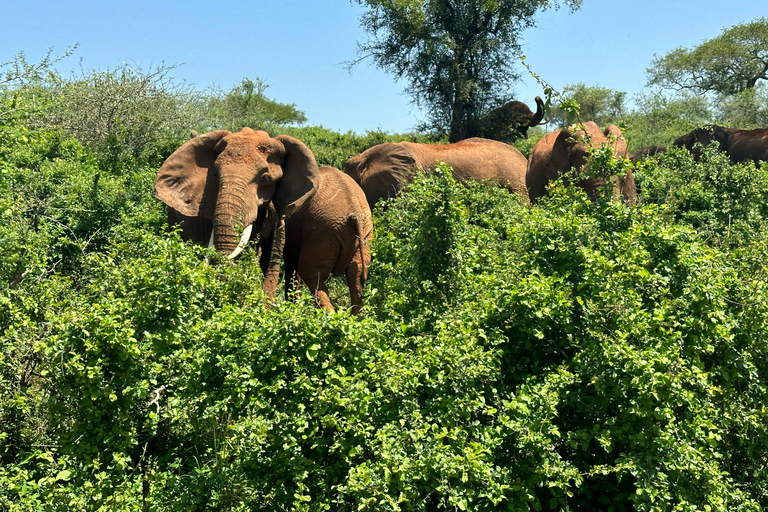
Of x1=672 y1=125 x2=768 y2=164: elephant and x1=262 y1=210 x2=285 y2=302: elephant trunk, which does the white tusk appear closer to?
x1=262 y1=210 x2=285 y2=302: elephant trunk

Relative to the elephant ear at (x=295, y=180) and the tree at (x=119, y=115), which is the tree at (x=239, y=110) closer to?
the tree at (x=119, y=115)

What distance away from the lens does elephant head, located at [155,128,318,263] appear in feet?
31.0

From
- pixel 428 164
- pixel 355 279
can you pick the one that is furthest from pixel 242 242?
pixel 428 164

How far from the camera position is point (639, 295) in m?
5.47

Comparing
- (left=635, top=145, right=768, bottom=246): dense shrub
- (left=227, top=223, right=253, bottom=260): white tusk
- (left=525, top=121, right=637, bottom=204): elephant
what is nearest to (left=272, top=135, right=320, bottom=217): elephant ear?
Result: (left=227, top=223, right=253, bottom=260): white tusk

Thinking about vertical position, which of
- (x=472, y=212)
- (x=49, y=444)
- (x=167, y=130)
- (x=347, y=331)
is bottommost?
(x=49, y=444)

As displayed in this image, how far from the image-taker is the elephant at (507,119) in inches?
920

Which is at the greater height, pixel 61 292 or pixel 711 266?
pixel 711 266

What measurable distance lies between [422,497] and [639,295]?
208cm

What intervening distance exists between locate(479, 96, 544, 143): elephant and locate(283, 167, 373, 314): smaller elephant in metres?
13.4

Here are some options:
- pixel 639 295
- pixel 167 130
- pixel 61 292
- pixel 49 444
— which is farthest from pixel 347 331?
pixel 167 130

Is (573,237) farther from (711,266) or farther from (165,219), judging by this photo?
(165,219)

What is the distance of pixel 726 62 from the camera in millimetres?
36656

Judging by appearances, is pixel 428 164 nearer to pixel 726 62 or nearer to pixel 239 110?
pixel 239 110
